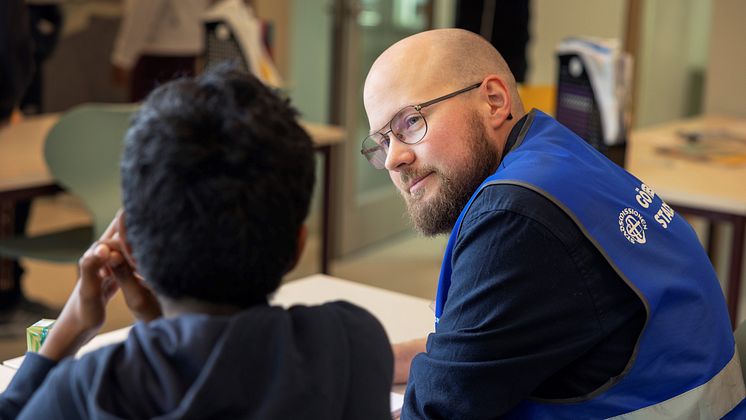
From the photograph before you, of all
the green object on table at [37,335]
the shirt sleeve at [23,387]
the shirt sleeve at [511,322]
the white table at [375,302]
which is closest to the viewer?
the shirt sleeve at [23,387]

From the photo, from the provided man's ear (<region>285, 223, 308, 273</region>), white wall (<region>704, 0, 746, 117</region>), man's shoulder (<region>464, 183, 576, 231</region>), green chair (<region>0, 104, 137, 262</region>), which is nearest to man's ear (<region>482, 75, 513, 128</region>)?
man's shoulder (<region>464, 183, 576, 231</region>)

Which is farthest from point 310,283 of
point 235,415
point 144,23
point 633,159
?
point 144,23

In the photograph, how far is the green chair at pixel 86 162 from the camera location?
10.3 feet

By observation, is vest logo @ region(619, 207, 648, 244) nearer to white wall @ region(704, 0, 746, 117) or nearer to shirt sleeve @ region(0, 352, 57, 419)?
shirt sleeve @ region(0, 352, 57, 419)

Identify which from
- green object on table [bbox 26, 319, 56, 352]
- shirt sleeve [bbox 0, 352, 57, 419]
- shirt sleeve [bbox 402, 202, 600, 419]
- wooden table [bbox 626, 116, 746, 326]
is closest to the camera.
Answer: shirt sleeve [bbox 0, 352, 57, 419]

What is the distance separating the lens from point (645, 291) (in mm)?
1323

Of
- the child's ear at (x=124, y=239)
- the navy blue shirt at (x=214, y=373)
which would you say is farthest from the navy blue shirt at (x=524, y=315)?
the child's ear at (x=124, y=239)

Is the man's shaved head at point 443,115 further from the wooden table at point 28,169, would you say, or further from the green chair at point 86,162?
the green chair at point 86,162

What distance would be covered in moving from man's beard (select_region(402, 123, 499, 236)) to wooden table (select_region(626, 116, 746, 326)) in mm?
1605

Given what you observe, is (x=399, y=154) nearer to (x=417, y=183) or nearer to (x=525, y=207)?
(x=417, y=183)

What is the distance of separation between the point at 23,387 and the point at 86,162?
231 cm

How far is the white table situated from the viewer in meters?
1.88

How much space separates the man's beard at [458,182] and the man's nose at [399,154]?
0.08ft

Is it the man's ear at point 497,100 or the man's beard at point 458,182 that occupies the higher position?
the man's ear at point 497,100
